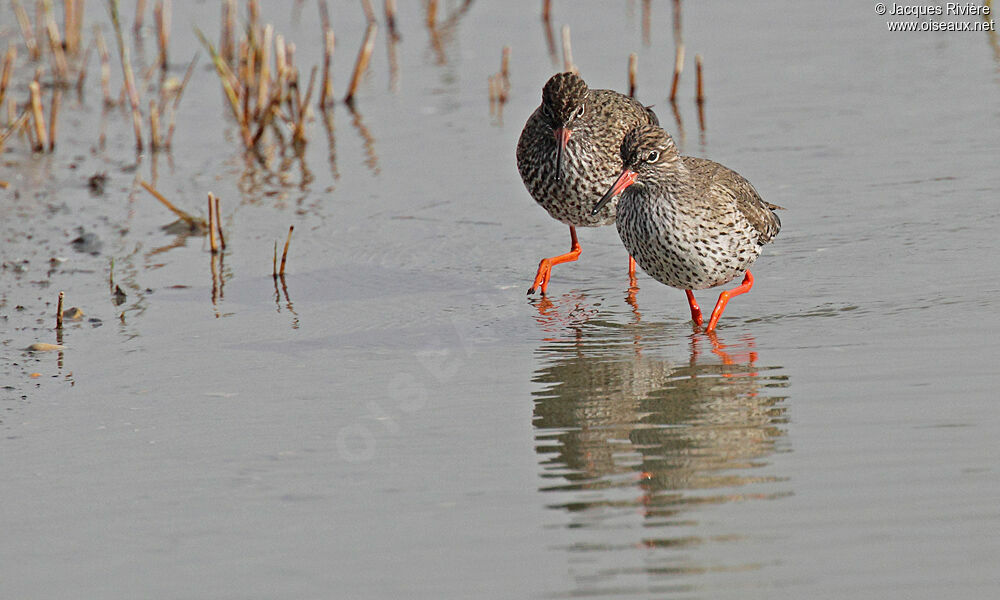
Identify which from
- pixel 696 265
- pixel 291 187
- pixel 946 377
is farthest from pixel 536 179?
pixel 946 377

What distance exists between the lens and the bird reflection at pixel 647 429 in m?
4.85

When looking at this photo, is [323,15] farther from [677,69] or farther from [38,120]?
[677,69]

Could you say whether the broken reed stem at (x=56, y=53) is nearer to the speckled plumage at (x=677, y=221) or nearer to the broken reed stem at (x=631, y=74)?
the broken reed stem at (x=631, y=74)

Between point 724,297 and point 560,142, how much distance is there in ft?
5.94

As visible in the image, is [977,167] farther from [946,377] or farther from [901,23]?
[901,23]

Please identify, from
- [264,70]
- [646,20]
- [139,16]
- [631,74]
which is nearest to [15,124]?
[264,70]

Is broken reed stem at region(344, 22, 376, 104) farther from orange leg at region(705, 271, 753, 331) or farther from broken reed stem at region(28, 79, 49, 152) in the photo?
orange leg at region(705, 271, 753, 331)

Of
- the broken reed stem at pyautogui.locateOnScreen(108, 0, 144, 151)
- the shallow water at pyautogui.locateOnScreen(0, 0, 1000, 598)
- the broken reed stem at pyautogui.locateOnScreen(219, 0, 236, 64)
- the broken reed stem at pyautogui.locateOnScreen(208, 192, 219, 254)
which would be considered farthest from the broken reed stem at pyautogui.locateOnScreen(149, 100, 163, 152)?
the broken reed stem at pyautogui.locateOnScreen(208, 192, 219, 254)

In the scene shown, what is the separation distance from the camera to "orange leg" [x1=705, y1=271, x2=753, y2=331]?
7395 millimetres

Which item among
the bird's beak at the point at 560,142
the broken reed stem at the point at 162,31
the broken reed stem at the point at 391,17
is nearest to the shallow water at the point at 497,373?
the bird's beak at the point at 560,142

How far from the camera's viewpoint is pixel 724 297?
758 cm

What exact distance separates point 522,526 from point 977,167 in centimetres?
626

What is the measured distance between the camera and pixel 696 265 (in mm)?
7383

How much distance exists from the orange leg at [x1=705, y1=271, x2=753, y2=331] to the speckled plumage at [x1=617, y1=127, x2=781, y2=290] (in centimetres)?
10
